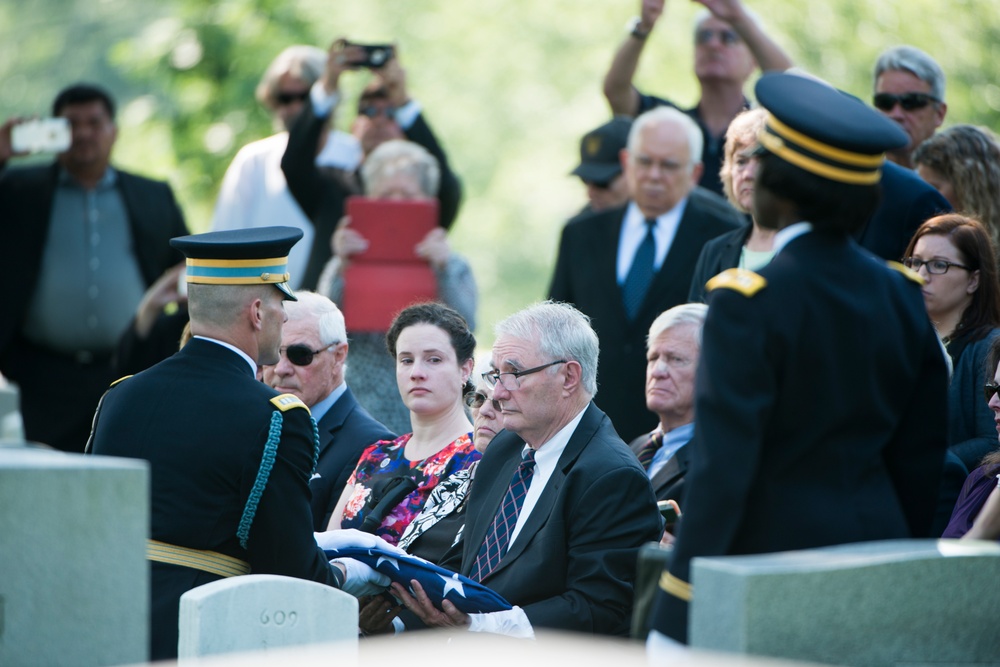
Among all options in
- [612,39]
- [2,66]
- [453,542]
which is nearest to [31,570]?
[453,542]

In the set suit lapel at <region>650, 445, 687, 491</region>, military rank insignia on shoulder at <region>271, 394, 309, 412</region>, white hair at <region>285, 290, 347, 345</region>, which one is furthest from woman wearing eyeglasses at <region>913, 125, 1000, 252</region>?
military rank insignia on shoulder at <region>271, 394, 309, 412</region>

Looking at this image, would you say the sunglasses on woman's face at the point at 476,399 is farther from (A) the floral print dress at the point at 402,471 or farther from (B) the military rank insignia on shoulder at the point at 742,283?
(B) the military rank insignia on shoulder at the point at 742,283

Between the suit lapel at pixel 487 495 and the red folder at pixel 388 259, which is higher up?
the red folder at pixel 388 259

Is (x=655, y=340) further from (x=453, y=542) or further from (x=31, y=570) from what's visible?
(x=31, y=570)

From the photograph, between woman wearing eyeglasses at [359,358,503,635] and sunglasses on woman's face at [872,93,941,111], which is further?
sunglasses on woman's face at [872,93,941,111]

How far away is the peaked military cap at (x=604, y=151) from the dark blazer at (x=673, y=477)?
9.33 ft

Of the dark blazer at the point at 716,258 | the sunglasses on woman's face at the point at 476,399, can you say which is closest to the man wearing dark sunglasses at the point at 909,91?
the dark blazer at the point at 716,258

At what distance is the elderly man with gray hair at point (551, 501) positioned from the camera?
4.84 m

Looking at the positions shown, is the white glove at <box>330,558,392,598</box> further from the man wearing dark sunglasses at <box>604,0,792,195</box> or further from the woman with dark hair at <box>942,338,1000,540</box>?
the man wearing dark sunglasses at <box>604,0,792,195</box>

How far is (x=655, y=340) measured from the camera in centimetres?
592

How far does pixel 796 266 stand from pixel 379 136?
18.2 ft

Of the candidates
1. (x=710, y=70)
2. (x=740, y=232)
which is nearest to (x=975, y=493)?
(x=740, y=232)

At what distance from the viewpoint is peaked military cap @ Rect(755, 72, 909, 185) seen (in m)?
3.53

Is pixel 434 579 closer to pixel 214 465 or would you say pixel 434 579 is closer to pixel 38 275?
pixel 214 465
